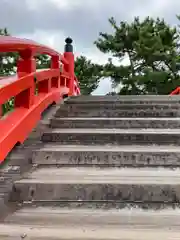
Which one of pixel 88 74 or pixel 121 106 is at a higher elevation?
pixel 88 74

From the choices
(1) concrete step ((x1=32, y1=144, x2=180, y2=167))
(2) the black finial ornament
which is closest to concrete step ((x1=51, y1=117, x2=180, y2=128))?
(1) concrete step ((x1=32, y1=144, x2=180, y2=167))

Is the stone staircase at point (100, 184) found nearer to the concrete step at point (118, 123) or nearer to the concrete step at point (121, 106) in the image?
the concrete step at point (118, 123)

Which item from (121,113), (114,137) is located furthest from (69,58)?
(114,137)

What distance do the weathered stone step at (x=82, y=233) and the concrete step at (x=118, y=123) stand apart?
6.03 feet

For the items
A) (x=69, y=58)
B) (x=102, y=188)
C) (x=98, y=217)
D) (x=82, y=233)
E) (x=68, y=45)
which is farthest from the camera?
(x=68, y=45)

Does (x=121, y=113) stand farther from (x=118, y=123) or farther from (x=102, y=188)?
(x=102, y=188)

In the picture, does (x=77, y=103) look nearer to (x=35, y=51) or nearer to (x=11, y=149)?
(x=35, y=51)

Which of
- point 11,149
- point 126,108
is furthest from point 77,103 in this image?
point 11,149

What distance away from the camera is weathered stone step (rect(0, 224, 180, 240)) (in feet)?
6.28

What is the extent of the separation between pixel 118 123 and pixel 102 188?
4.91 ft

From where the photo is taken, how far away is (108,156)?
2.99 m

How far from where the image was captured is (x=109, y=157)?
2988 millimetres

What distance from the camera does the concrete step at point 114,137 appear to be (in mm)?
3400

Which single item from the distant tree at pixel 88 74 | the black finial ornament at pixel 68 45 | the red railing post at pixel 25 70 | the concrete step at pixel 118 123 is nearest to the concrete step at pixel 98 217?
the red railing post at pixel 25 70
